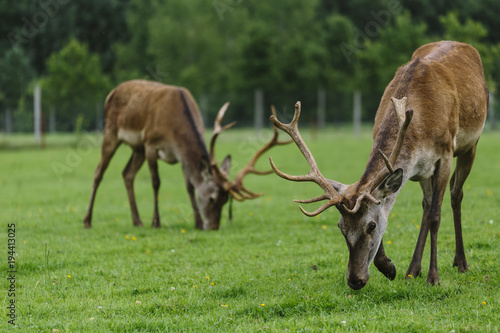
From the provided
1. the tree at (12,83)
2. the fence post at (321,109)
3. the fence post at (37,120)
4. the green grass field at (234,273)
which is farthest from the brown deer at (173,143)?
the fence post at (321,109)

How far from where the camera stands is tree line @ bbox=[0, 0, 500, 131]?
3133 centimetres

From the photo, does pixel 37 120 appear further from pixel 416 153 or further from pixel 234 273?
pixel 416 153

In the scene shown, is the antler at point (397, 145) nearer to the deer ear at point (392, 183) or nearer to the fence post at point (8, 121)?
the deer ear at point (392, 183)

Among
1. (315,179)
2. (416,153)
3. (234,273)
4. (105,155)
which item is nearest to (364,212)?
(315,179)

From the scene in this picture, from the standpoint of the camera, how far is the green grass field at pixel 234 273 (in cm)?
477

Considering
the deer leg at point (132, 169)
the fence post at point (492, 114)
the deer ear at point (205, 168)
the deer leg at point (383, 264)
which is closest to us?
the deer leg at point (383, 264)

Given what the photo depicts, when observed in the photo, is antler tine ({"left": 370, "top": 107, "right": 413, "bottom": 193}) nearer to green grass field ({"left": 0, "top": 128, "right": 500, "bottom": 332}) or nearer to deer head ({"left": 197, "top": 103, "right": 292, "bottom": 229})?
green grass field ({"left": 0, "top": 128, "right": 500, "bottom": 332})

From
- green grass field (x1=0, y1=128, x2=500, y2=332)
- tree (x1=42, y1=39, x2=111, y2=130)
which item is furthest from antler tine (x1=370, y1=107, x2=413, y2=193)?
tree (x1=42, y1=39, x2=111, y2=130)

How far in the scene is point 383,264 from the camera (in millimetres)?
5598

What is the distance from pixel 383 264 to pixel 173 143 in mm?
4813

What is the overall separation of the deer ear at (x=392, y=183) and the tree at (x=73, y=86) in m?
25.9

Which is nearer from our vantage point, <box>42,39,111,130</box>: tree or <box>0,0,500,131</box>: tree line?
<box>42,39,111,130</box>: tree

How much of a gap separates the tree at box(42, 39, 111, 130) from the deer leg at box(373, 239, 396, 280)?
25.7 meters

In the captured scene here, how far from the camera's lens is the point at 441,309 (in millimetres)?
4875
